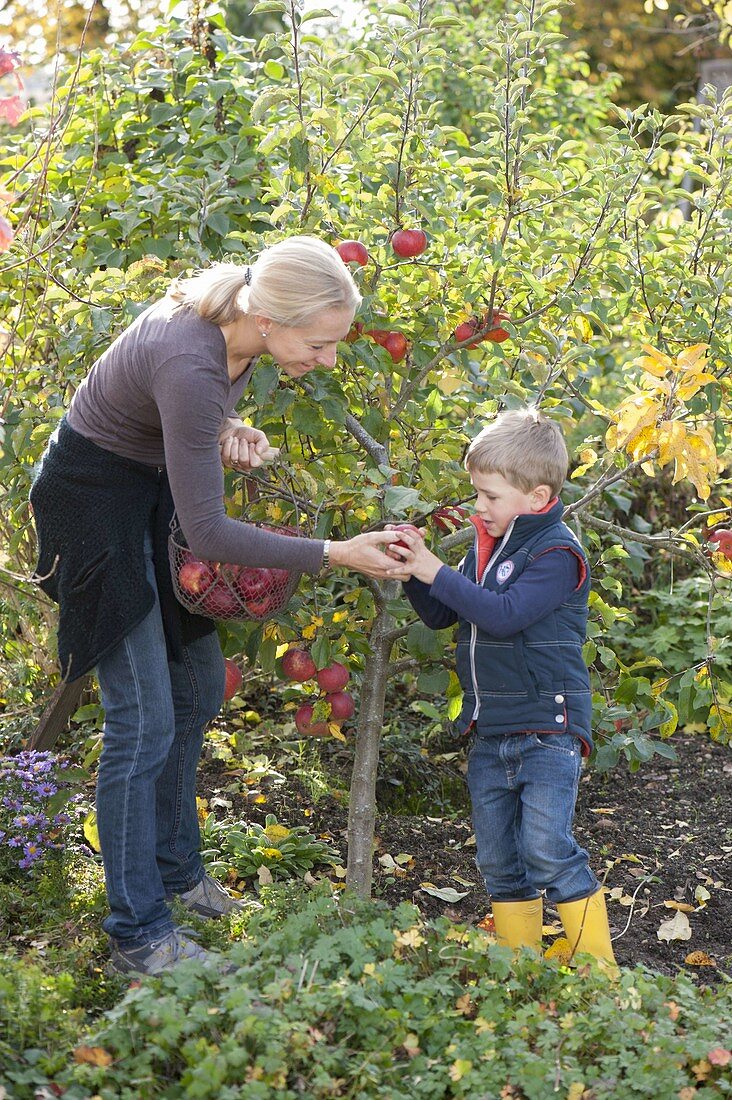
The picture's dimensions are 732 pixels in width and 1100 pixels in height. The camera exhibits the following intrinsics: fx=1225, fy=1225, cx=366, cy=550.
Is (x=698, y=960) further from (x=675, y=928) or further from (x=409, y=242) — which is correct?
(x=409, y=242)

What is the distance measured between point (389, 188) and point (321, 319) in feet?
2.72

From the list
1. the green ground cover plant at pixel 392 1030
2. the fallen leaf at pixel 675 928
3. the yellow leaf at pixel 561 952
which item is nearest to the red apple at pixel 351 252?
the green ground cover plant at pixel 392 1030

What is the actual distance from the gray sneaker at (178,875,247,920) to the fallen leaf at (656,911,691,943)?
3.47 feet

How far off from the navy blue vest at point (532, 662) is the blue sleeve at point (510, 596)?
0.14 feet

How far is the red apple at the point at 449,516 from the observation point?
→ 2.80 meters

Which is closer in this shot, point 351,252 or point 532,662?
point 532,662

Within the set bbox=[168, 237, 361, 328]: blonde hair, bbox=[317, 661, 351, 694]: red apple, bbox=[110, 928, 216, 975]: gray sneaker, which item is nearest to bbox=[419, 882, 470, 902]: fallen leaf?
bbox=[317, 661, 351, 694]: red apple

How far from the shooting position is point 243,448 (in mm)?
2582

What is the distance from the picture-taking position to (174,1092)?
6.43ft

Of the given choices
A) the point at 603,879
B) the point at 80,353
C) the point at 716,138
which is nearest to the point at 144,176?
the point at 80,353

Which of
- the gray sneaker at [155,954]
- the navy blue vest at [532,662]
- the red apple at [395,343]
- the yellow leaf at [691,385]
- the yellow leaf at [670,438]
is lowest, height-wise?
the gray sneaker at [155,954]

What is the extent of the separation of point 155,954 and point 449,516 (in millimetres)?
1146

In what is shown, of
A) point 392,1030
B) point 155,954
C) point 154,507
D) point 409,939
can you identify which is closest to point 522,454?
point 154,507

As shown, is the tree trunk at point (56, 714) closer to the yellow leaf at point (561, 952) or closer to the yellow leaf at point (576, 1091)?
the yellow leaf at point (561, 952)
